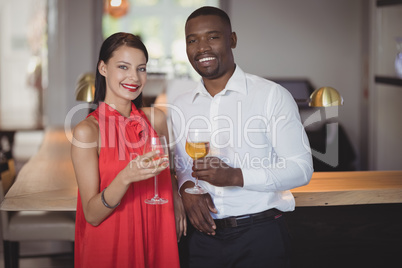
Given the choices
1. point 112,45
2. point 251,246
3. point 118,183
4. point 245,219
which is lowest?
point 251,246

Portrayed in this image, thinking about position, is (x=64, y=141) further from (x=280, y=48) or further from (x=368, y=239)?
(x=280, y=48)

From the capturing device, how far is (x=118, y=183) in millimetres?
1629

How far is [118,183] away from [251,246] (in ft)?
2.06

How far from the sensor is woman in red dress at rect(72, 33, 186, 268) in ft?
5.61

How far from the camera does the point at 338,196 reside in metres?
2.38

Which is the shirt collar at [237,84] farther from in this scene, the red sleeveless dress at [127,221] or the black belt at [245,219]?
the black belt at [245,219]

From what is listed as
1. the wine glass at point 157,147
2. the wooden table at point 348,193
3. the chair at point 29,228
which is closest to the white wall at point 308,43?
the chair at point 29,228

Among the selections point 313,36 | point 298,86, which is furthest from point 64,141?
point 313,36

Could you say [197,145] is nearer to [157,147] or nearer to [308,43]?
[157,147]

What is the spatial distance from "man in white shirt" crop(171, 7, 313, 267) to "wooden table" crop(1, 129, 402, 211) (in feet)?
1.32

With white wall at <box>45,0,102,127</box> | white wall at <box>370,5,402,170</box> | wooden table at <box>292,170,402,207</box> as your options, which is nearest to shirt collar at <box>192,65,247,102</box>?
wooden table at <box>292,170,402,207</box>

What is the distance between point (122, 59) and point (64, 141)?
104 inches

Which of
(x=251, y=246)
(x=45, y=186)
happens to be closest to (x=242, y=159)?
A: (x=251, y=246)

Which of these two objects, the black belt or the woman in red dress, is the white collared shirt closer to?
the black belt
